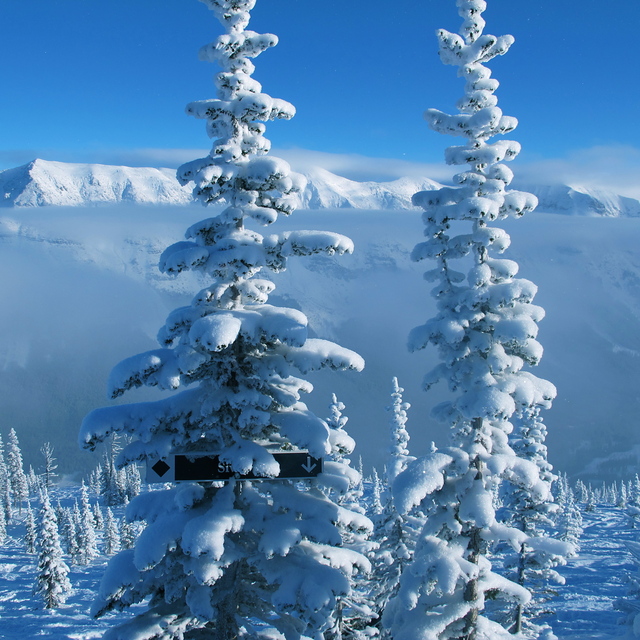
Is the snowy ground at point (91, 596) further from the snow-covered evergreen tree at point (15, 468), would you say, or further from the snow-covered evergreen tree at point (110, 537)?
the snow-covered evergreen tree at point (15, 468)

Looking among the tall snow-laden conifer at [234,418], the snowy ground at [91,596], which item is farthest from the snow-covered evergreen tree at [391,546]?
the tall snow-laden conifer at [234,418]

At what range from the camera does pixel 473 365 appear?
1306 centimetres

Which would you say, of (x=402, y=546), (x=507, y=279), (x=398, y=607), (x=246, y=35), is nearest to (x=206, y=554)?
(x=398, y=607)

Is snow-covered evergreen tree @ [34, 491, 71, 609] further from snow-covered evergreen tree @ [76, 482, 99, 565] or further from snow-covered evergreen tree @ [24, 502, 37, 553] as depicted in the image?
snow-covered evergreen tree @ [76, 482, 99, 565]

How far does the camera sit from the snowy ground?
163 ft

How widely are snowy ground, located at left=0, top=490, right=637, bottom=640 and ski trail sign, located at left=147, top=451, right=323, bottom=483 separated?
985 inches

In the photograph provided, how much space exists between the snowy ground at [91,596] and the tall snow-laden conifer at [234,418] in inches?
964

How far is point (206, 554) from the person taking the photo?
1023 centimetres

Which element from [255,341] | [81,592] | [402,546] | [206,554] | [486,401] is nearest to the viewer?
[206,554]

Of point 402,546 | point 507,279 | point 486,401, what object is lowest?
point 402,546

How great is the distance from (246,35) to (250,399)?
296 inches

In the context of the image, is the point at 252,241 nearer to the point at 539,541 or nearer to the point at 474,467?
the point at 474,467

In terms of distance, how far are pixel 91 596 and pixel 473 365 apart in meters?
67.1

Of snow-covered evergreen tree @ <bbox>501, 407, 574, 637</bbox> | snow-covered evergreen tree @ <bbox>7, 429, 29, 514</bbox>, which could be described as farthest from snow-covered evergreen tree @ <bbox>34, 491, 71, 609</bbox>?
snow-covered evergreen tree @ <bbox>7, 429, 29, 514</bbox>
